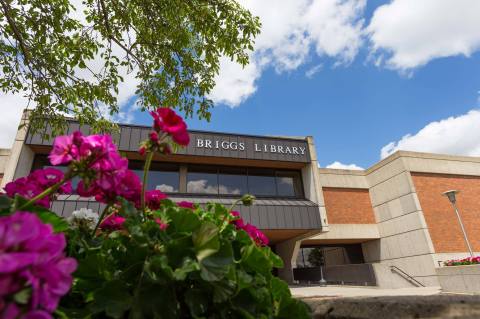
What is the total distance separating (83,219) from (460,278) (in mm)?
14798

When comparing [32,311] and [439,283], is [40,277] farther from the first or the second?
[439,283]

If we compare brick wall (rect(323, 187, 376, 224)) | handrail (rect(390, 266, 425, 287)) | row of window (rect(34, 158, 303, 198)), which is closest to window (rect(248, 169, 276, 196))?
row of window (rect(34, 158, 303, 198))

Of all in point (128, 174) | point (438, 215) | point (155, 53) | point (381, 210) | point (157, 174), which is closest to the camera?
point (128, 174)

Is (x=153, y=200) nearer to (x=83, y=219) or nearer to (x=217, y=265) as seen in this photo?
(x=83, y=219)

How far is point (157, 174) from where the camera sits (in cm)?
1443

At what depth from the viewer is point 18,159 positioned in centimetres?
1207

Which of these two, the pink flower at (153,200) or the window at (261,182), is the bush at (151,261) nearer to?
the pink flower at (153,200)

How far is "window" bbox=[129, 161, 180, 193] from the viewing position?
14094 millimetres

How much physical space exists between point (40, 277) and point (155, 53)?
652 centimetres

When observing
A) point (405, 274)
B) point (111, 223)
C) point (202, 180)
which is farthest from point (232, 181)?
point (111, 223)

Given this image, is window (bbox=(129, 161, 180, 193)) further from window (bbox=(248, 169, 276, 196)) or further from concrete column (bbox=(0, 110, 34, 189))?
concrete column (bbox=(0, 110, 34, 189))

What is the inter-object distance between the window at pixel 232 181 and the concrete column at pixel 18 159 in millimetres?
9103

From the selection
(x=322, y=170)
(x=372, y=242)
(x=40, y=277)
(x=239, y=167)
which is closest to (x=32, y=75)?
(x=40, y=277)

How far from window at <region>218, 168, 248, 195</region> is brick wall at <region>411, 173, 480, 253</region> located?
10.2 metres
